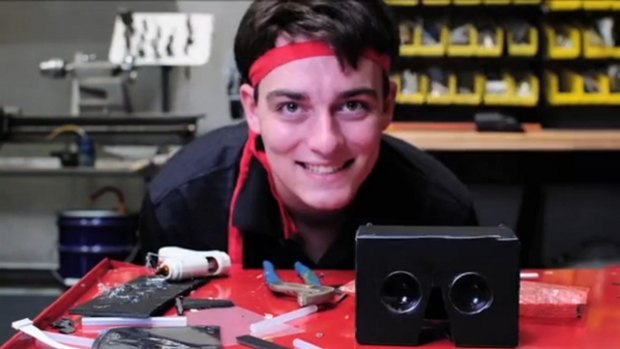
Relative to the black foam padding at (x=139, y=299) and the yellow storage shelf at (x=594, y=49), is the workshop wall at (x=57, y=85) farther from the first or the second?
the black foam padding at (x=139, y=299)

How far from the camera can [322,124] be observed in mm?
942

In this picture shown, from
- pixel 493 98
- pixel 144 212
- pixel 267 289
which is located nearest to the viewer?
pixel 267 289

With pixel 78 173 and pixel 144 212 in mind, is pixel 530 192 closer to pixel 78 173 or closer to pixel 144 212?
pixel 78 173

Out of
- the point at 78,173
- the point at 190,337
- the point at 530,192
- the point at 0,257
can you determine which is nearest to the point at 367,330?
the point at 190,337

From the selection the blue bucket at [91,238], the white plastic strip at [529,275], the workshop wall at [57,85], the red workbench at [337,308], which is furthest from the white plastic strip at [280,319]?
the workshop wall at [57,85]

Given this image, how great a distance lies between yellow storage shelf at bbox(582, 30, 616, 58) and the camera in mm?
2400

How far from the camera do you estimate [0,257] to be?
2980 millimetres

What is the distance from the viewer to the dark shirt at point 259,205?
1192 millimetres

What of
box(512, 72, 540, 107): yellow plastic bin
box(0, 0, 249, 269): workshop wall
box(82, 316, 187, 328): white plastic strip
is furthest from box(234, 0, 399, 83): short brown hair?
box(0, 0, 249, 269): workshop wall

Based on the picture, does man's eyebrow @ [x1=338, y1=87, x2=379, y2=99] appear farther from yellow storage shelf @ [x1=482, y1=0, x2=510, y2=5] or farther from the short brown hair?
yellow storage shelf @ [x1=482, y1=0, x2=510, y2=5]

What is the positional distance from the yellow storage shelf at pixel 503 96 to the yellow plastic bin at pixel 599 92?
19 cm

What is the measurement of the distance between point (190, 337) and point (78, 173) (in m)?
1.74

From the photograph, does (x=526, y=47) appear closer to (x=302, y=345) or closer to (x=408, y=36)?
(x=408, y=36)

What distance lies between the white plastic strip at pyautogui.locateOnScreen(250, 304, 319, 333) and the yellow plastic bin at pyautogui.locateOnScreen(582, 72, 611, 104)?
5.80 ft
